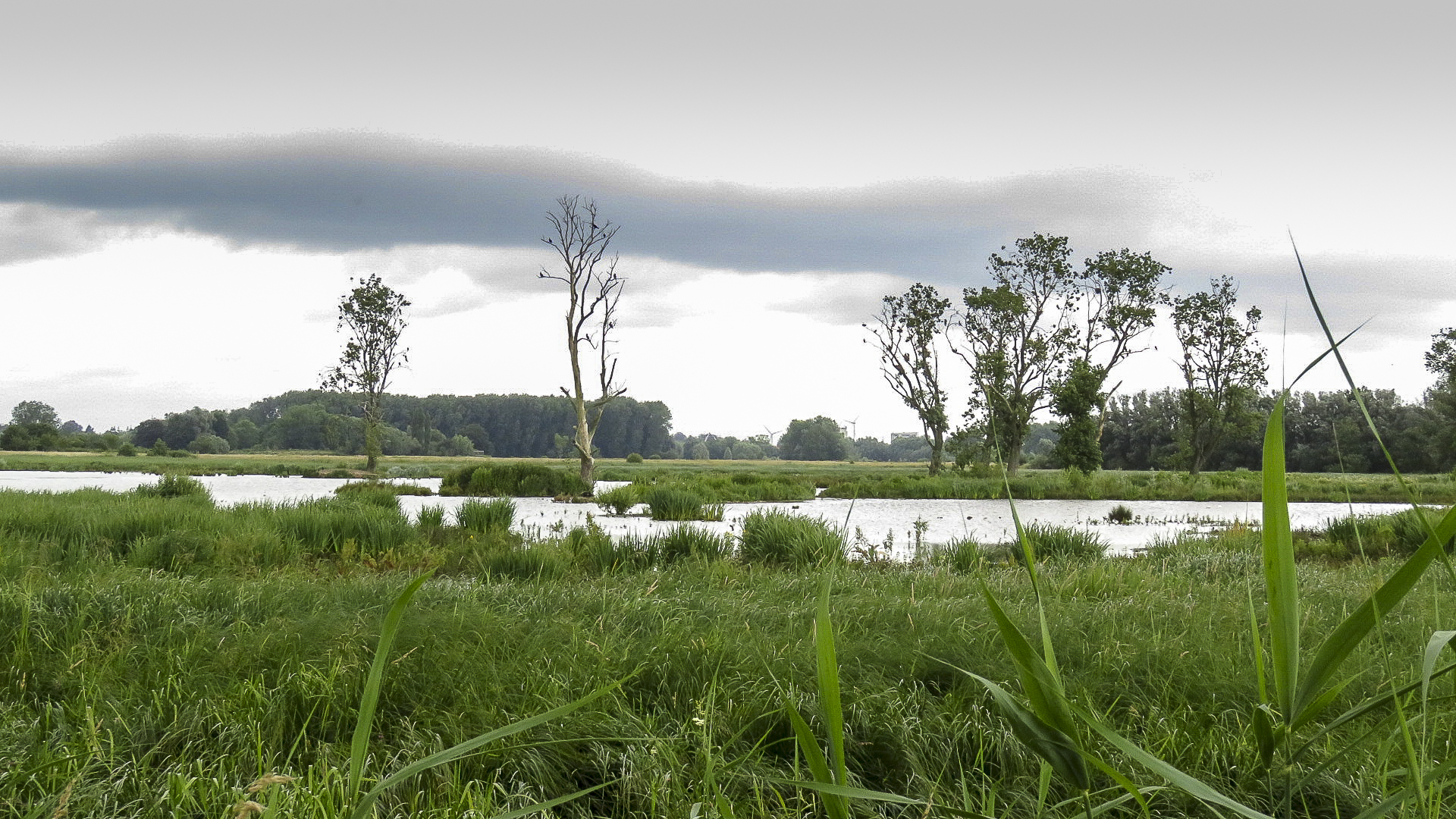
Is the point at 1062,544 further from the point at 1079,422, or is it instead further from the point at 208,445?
the point at 208,445

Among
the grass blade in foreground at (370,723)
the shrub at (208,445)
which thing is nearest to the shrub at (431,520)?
the grass blade in foreground at (370,723)

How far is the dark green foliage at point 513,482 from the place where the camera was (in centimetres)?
2003

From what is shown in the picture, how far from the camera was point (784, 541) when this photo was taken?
7.85 metres

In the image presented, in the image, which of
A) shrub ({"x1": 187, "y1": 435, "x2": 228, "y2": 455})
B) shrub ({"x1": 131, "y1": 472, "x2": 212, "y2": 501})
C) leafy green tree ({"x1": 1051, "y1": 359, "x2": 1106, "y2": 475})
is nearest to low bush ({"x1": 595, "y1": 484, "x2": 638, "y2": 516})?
shrub ({"x1": 131, "y1": 472, "x2": 212, "y2": 501})

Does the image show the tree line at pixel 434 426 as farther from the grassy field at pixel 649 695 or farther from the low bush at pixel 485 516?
the grassy field at pixel 649 695

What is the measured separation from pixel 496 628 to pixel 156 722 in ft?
4.29

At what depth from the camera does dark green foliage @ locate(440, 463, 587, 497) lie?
20.0 m

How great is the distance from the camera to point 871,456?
111438mm

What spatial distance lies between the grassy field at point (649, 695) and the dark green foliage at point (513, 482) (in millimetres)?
14367

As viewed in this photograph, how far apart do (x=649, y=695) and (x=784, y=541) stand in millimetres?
4834

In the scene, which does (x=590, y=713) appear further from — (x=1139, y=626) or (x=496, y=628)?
(x=1139, y=626)

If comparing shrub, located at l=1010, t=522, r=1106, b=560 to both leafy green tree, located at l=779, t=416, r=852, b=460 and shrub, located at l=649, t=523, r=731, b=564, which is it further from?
leafy green tree, located at l=779, t=416, r=852, b=460

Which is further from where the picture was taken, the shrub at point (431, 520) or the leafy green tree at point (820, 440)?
the leafy green tree at point (820, 440)

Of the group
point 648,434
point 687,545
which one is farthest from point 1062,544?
point 648,434
